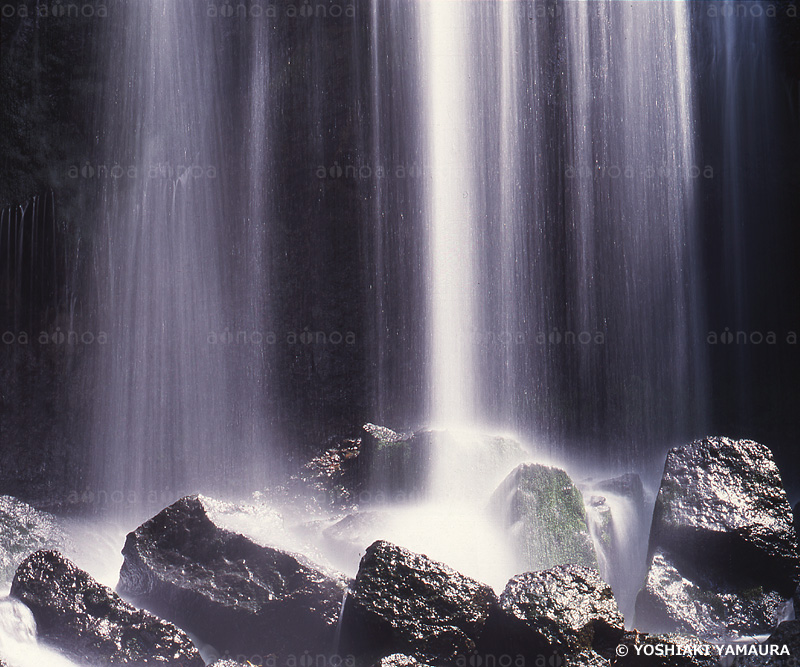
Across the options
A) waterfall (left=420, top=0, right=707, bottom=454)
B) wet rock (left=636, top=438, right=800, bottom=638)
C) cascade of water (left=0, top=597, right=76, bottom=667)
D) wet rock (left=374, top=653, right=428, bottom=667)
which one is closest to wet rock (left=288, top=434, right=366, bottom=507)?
waterfall (left=420, top=0, right=707, bottom=454)

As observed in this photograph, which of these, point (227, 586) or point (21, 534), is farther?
point (21, 534)

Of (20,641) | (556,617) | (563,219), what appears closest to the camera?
(556,617)

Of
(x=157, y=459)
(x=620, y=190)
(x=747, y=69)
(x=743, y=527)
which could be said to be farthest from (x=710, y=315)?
(x=157, y=459)

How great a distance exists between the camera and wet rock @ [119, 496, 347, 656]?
467 centimetres

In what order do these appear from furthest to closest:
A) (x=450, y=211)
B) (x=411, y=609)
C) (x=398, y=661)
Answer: (x=450, y=211)
(x=411, y=609)
(x=398, y=661)

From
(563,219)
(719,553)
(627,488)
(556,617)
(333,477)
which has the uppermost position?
(563,219)

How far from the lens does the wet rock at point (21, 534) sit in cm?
629

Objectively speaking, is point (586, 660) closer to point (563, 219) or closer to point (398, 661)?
point (398, 661)

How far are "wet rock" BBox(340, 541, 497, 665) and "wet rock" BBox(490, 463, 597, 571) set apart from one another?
135 cm

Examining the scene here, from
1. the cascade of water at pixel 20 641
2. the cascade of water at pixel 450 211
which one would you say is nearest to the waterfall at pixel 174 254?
the cascade of water at pixel 450 211

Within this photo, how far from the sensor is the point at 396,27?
9.52 metres

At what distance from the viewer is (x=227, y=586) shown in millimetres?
4836

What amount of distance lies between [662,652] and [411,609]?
1.57 meters

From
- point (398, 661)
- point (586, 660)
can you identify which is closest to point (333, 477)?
point (398, 661)
